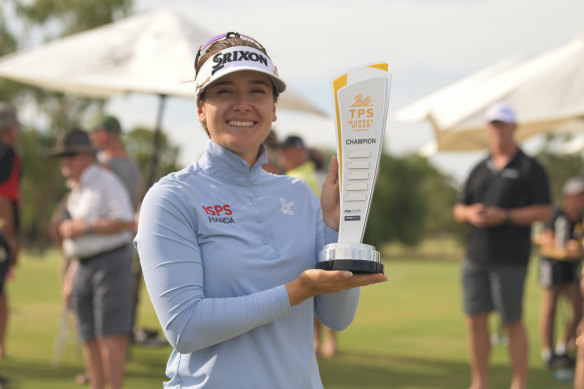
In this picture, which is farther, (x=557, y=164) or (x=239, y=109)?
(x=557, y=164)

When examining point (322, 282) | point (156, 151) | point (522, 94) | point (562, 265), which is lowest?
point (562, 265)

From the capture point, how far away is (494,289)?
563 cm

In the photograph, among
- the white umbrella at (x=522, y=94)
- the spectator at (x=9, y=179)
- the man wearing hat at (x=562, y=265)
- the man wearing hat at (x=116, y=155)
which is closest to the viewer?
the white umbrella at (x=522, y=94)

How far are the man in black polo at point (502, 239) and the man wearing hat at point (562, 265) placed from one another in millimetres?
1606

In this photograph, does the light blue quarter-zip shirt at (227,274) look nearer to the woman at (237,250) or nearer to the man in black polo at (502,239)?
the woman at (237,250)

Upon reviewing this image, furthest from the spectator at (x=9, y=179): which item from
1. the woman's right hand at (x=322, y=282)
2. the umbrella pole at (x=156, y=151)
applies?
the woman's right hand at (x=322, y=282)

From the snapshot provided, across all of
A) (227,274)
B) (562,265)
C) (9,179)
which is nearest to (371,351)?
(562,265)

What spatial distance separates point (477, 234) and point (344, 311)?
399 cm

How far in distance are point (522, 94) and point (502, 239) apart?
48.0 inches

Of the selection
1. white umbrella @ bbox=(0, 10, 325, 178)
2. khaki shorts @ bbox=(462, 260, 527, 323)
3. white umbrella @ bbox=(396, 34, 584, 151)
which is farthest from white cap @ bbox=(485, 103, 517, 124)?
white umbrella @ bbox=(0, 10, 325, 178)

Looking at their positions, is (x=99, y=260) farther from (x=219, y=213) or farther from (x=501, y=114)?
(x=219, y=213)

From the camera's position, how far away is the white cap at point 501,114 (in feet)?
18.5

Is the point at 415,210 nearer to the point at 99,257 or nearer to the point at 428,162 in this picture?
the point at 428,162

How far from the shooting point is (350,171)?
1.80 metres
